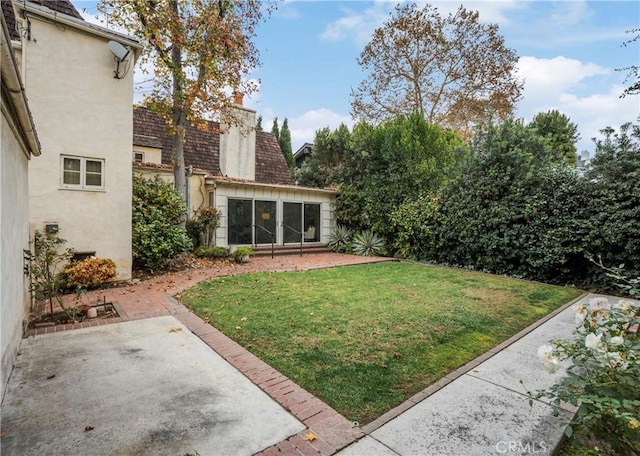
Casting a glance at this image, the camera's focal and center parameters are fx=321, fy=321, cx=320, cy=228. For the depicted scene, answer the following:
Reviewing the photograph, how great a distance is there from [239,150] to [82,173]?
940 cm

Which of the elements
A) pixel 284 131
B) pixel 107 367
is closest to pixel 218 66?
pixel 107 367

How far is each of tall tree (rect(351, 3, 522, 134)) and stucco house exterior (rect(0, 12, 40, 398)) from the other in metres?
16.8

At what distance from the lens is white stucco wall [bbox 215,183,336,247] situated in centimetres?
1098

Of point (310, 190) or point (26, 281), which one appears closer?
point (26, 281)

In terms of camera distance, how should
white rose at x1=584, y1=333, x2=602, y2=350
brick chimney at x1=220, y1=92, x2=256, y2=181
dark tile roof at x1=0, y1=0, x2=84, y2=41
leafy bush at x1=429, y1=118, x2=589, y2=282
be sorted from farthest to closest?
1. brick chimney at x1=220, y1=92, x2=256, y2=181
2. leafy bush at x1=429, y1=118, x2=589, y2=282
3. dark tile roof at x1=0, y1=0, x2=84, y2=41
4. white rose at x1=584, y1=333, x2=602, y2=350

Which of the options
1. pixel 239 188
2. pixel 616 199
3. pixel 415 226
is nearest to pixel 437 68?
pixel 415 226

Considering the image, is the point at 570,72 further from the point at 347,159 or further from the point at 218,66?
the point at 218,66

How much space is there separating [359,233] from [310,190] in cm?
274

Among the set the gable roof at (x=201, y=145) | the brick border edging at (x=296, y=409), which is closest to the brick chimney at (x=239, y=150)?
the gable roof at (x=201, y=145)

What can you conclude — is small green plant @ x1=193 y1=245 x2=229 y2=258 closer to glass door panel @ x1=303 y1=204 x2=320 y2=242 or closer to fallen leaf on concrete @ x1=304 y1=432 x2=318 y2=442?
glass door panel @ x1=303 y1=204 x2=320 y2=242

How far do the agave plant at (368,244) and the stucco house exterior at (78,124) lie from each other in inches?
315

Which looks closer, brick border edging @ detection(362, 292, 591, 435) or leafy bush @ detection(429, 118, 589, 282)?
brick border edging @ detection(362, 292, 591, 435)

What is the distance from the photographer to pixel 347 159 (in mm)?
14422

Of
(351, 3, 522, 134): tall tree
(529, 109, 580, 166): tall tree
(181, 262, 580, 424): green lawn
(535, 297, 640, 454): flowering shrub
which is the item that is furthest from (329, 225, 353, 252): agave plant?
(529, 109, 580, 166): tall tree
